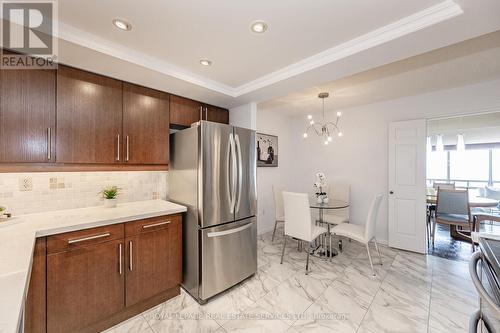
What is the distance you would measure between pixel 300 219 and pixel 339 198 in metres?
1.51

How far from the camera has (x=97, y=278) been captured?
168cm

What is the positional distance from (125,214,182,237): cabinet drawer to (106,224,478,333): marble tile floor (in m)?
0.79

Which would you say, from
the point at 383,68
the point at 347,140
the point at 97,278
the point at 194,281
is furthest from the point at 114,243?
the point at 347,140

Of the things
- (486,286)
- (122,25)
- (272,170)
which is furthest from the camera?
(272,170)

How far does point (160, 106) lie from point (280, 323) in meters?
2.56

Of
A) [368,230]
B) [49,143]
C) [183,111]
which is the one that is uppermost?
[183,111]

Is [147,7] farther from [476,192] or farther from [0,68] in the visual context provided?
[476,192]

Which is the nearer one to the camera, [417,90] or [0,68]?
[0,68]

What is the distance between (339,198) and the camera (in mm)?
3869

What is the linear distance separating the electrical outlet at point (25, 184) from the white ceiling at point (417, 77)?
322 cm

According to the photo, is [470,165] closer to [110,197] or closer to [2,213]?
[110,197]

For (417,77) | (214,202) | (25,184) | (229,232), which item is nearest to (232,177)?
(214,202)

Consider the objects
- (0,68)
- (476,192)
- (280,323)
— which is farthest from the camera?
(476,192)

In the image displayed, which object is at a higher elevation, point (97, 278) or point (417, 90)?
point (417, 90)
